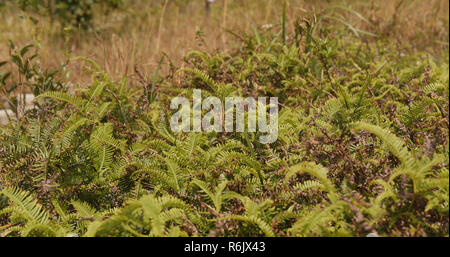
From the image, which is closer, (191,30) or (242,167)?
(242,167)

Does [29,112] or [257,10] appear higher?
[257,10]

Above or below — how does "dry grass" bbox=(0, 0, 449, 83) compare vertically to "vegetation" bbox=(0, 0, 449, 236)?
above

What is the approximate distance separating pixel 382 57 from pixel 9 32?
4.22 meters

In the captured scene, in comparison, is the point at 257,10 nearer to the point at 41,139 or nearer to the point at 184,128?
the point at 184,128

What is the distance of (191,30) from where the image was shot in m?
3.80

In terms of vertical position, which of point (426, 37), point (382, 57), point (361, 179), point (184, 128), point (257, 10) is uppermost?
point (257, 10)

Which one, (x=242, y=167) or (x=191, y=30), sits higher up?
(x=191, y=30)

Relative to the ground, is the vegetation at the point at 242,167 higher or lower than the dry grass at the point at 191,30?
lower

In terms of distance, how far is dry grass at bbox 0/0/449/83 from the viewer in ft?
11.6

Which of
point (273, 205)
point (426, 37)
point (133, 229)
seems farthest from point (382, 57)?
point (133, 229)

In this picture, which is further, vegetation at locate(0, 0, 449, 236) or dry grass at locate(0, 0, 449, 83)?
dry grass at locate(0, 0, 449, 83)

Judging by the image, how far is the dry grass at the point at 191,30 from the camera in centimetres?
352

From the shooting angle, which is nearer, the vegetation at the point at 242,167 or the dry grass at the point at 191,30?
the vegetation at the point at 242,167
